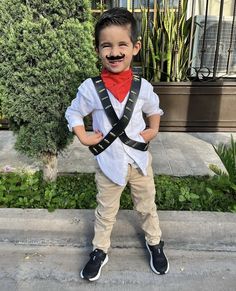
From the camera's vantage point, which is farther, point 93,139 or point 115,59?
point 93,139

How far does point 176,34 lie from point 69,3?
89.0 inches

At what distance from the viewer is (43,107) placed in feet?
8.71

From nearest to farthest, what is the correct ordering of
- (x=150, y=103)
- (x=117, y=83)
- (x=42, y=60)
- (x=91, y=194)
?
(x=117, y=83)
(x=150, y=103)
(x=42, y=60)
(x=91, y=194)

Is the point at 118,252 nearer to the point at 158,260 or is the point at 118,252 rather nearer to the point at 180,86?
the point at 158,260

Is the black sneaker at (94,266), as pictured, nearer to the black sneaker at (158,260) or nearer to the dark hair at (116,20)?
the black sneaker at (158,260)

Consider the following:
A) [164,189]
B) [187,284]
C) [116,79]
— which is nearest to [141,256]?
[187,284]

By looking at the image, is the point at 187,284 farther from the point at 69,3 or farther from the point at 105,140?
the point at 69,3

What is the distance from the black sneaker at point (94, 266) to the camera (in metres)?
2.28

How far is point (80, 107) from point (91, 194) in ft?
3.57

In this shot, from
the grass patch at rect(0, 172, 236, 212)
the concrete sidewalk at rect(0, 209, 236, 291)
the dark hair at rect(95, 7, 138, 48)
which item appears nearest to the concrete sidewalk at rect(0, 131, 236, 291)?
the concrete sidewalk at rect(0, 209, 236, 291)

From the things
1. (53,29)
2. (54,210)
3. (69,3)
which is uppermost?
(69,3)

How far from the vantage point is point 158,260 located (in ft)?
A: 7.74

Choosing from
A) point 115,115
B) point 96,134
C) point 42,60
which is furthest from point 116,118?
point 42,60

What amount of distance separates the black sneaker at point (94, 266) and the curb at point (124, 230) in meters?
0.28
